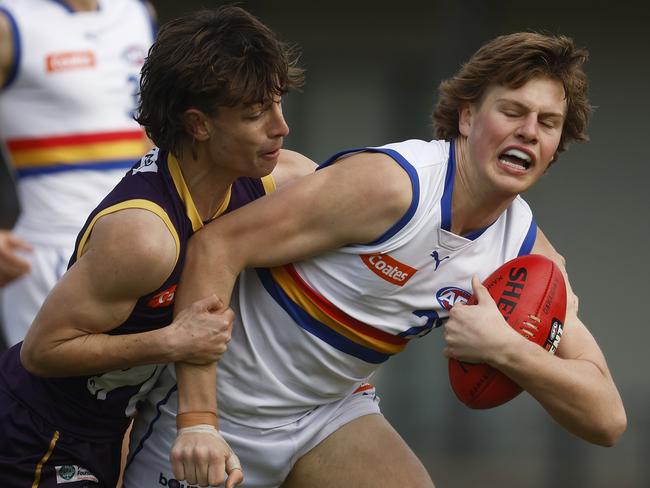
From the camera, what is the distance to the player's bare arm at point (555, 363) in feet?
12.4

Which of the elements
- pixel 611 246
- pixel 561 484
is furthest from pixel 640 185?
pixel 561 484

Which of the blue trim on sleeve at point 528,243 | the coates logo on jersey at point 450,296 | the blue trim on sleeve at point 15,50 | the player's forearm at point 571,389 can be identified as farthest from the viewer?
the blue trim on sleeve at point 15,50

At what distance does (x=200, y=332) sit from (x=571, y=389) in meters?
1.08

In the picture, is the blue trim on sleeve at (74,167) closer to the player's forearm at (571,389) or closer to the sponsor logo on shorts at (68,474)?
the sponsor logo on shorts at (68,474)

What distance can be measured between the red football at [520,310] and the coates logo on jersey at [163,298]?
865 mm

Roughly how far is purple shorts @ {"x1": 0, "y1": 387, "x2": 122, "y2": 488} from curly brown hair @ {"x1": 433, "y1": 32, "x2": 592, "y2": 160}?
147cm

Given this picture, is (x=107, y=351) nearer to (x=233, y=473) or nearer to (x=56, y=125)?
(x=233, y=473)

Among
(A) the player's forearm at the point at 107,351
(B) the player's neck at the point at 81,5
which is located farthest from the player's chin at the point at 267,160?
(B) the player's neck at the point at 81,5

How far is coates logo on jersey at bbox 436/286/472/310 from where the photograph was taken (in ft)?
12.9

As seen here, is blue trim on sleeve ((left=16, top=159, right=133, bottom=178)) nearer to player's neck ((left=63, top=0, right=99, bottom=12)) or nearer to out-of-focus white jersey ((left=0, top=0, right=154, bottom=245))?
out-of-focus white jersey ((left=0, top=0, right=154, bottom=245))

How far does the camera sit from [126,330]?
383 cm

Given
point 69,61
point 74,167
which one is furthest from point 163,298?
point 69,61

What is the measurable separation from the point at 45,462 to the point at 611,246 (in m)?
7.24

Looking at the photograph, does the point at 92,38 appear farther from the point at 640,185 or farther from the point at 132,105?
the point at 640,185
